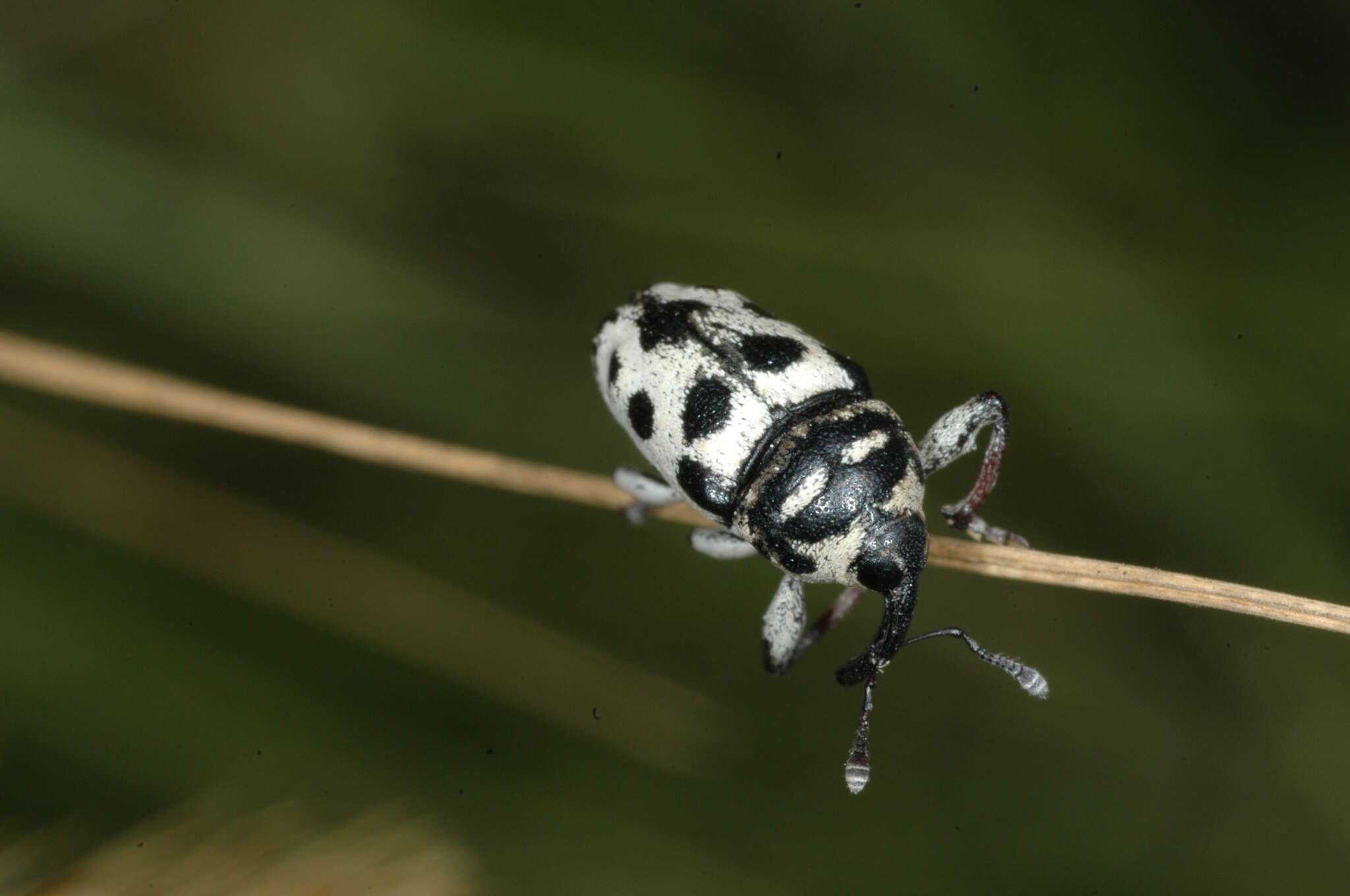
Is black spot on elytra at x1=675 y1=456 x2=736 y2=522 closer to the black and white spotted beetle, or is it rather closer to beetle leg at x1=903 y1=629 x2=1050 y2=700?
the black and white spotted beetle

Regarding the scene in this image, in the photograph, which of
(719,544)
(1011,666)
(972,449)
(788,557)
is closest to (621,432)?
(719,544)

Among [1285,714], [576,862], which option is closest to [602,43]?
[576,862]

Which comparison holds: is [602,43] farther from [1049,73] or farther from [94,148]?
[94,148]

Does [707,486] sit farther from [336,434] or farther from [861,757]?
[336,434]

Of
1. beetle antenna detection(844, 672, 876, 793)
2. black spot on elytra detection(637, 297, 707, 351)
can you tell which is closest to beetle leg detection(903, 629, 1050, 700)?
beetle antenna detection(844, 672, 876, 793)

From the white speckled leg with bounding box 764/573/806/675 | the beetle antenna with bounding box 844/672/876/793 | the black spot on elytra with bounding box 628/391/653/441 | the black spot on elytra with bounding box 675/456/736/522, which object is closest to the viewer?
the beetle antenna with bounding box 844/672/876/793
